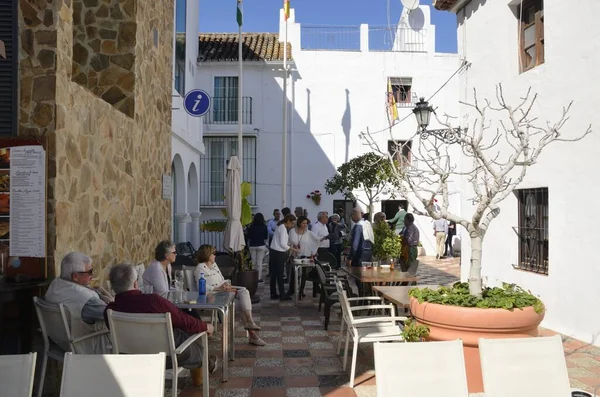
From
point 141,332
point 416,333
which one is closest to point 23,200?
point 141,332

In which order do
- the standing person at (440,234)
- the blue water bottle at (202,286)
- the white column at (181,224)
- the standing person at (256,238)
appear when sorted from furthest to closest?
the standing person at (440,234) < the white column at (181,224) < the standing person at (256,238) < the blue water bottle at (202,286)

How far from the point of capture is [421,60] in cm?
2005

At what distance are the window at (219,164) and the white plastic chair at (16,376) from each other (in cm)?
1691

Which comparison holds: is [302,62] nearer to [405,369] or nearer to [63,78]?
[63,78]

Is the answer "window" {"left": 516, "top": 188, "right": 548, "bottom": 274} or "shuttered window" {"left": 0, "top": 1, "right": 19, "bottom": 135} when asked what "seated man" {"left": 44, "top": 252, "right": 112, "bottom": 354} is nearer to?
"shuttered window" {"left": 0, "top": 1, "right": 19, "bottom": 135}

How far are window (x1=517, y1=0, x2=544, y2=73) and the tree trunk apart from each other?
4143 mm

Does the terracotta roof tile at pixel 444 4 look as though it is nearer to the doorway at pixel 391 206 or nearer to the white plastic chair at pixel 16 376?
the white plastic chair at pixel 16 376

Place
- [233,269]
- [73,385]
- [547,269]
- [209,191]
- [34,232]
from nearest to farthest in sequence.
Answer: [73,385], [34,232], [547,269], [233,269], [209,191]

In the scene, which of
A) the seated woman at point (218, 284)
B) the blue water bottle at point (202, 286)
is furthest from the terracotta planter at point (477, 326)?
the seated woman at point (218, 284)

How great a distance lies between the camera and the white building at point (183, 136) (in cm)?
1236

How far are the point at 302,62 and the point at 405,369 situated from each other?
17.9 meters

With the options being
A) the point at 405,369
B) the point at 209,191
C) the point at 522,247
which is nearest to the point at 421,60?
the point at 209,191

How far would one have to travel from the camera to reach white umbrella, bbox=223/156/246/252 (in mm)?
9281

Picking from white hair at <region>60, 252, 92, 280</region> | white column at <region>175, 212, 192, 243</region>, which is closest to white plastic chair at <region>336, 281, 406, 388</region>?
white hair at <region>60, 252, 92, 280</region>
